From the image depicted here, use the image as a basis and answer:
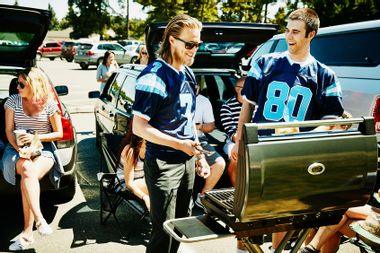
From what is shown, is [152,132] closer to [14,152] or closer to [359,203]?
[359,203]

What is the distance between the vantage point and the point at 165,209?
2.33 m

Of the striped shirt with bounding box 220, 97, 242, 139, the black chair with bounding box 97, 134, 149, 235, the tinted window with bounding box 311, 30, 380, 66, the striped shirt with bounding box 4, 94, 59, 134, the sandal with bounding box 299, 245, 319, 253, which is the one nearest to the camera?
the sandal with bounding box 299, 245, 319, 253

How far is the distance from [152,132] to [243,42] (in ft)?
8.77

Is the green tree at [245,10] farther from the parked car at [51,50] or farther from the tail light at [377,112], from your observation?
the tail light at [377,112]

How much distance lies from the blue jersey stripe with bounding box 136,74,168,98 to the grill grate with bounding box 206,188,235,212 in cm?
65

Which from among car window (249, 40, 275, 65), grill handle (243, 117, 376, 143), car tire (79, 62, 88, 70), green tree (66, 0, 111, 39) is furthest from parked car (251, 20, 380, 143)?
green tree (66, 0, 111, 39)

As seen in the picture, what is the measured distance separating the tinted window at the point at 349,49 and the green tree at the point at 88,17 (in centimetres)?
5535

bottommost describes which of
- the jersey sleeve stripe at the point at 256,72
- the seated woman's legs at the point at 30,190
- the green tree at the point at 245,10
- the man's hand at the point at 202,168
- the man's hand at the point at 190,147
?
the seated woman's legs at the point at 30,190

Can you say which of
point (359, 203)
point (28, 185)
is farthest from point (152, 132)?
point (28, 185)

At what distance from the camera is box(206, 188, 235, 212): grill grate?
1804 millimetres

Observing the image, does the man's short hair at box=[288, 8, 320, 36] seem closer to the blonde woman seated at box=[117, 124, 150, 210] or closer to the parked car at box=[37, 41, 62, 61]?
the blonde woman seated at box=[117, 124, 150, 210]

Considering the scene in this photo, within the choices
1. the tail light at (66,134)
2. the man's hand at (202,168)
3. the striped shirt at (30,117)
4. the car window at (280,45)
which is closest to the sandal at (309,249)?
the man's hand at (202,168)

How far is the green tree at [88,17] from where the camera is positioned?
192ft

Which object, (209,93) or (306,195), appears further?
(209,93)
